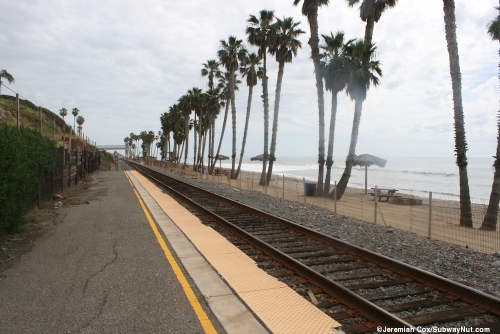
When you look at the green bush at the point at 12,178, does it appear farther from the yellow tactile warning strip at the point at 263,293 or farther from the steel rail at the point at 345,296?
the steel rail at the point at 345,296

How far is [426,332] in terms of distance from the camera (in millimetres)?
4328

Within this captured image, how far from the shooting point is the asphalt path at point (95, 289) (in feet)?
16.0

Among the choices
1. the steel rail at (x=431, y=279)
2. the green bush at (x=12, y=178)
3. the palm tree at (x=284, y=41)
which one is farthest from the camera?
the palm tree at (x=284, y=41)

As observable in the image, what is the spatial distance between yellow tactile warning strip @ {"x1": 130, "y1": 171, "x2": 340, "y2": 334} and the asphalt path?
0.69 meters

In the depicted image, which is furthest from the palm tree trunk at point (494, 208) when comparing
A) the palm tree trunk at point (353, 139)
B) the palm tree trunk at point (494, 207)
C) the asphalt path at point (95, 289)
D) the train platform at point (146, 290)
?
the asphalt path at point (95, 289)

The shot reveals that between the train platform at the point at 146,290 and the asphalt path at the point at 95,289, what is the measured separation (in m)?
0.01

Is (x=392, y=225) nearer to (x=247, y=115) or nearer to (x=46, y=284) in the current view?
(x=46, y=284)

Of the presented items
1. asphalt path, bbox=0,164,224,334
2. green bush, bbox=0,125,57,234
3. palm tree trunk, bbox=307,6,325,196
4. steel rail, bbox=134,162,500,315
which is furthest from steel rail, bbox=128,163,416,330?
palm tree trunk, bbox=307,6,325,196

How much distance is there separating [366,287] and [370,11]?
21.1 m

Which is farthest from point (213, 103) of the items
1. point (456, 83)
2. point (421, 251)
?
point (421, 251)

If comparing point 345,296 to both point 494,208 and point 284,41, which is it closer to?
point 494,208

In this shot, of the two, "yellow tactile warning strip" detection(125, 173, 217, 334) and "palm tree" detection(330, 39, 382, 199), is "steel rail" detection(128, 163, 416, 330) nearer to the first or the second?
"yellow tactile warning strip" detection(125, 173, 217, 334)

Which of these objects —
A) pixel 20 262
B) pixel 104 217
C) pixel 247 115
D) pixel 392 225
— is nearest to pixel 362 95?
pixel 392 225

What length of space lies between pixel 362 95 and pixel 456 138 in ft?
29.9
